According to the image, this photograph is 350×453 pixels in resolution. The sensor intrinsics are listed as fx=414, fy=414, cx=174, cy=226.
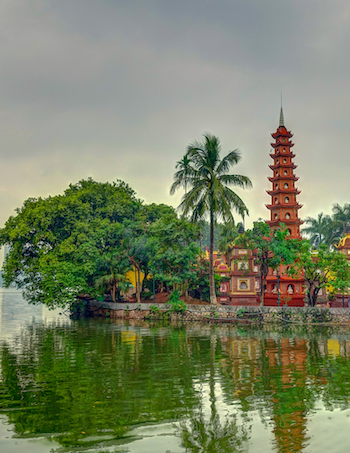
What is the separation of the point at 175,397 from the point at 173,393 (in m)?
0.37

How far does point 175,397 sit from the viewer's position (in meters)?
9.81

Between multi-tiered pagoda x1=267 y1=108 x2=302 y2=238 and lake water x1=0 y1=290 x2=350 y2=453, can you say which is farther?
multi-tiered pagoda x1=267 y1=108 x2=302 y2=238

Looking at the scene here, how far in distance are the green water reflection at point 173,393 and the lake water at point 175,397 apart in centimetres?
2

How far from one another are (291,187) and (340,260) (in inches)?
409

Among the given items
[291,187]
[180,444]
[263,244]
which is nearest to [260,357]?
[180,444]

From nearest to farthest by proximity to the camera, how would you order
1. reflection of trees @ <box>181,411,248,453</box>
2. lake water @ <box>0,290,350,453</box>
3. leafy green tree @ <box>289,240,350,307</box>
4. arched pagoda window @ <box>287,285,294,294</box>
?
reflection of trees @ <box>181,411,248,453</box> < lake water @ <box>0,290,350,453</box> < leafy green tree @ <box>289,240,350,307</box> < arched pagoda window @ <box>287,285,294,294</box>

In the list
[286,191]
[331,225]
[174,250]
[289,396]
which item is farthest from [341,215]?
[289,396]

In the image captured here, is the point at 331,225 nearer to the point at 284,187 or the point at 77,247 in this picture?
the point at 284,187

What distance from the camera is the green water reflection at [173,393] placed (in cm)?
736

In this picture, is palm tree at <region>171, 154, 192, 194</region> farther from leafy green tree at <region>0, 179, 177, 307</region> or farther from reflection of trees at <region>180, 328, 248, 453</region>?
reflection of trees at <region>180, 328, 248, 453</region>

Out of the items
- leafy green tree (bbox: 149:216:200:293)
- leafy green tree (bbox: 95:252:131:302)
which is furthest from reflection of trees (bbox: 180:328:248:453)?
leafy green tree (bbox: 95:252:131:302)

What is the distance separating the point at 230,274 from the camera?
123ft

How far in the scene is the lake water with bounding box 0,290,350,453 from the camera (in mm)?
7215

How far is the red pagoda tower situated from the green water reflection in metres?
→ 16.6
